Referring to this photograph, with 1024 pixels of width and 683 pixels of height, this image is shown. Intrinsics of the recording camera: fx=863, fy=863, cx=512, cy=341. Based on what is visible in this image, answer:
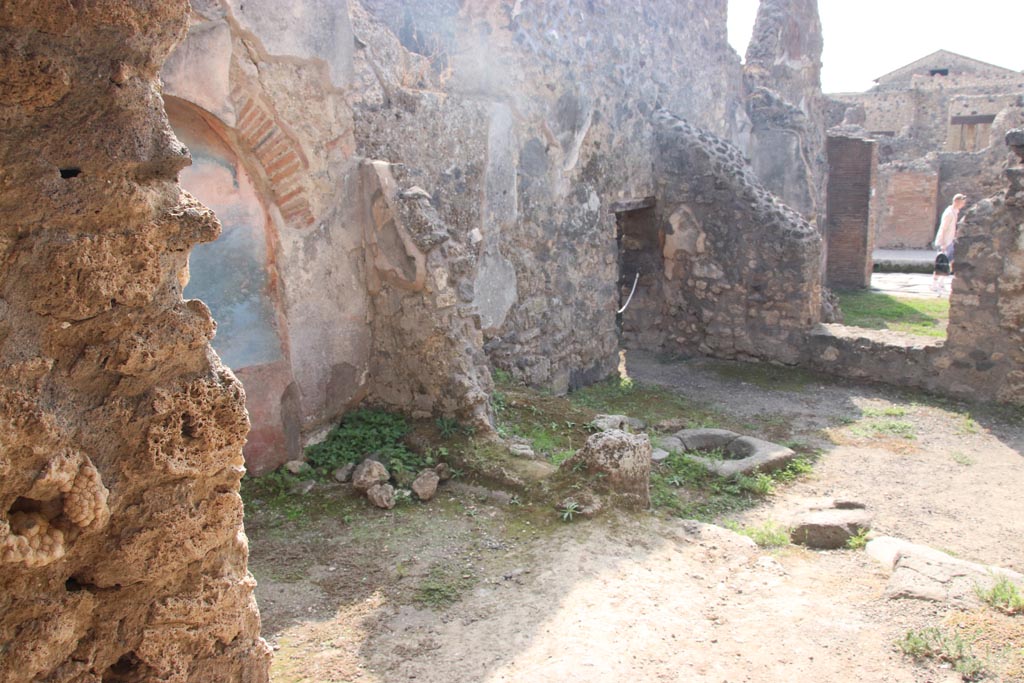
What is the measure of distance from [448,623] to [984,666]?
2.01 metres

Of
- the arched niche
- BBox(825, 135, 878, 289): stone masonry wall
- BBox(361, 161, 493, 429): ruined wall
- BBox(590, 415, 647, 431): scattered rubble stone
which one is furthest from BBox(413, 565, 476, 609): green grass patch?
BBox(825, 135, 878, 289): stone masonry wall

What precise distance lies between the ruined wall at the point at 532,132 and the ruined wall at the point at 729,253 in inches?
15.7

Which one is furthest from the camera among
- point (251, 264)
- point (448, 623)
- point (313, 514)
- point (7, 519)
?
point (251, 264)

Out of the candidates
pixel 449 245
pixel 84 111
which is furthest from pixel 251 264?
pixel 84 111

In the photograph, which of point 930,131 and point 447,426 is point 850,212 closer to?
point 447,426

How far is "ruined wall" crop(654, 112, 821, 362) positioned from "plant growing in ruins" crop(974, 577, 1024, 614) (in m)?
5.54

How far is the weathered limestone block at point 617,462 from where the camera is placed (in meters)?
4.64

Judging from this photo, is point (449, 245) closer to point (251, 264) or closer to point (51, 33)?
point (251, 264)

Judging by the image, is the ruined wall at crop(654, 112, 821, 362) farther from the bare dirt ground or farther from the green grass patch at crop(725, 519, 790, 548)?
the green grass patch at crop(725, 519, 790, 548)

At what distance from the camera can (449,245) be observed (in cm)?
526

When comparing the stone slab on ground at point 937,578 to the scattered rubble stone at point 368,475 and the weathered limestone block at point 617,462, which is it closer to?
the weathered limestone block at point 617,462

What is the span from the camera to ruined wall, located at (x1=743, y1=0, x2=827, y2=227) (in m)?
12.0

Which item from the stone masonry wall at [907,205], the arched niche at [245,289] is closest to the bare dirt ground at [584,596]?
the arched niche at [245,289]

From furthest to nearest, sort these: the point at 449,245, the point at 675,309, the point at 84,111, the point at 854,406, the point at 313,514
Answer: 1. the point at 675,309
2. the point at 854,406
3. the point at 449,245
4. the point at 313,514
5. the point at 84,111
